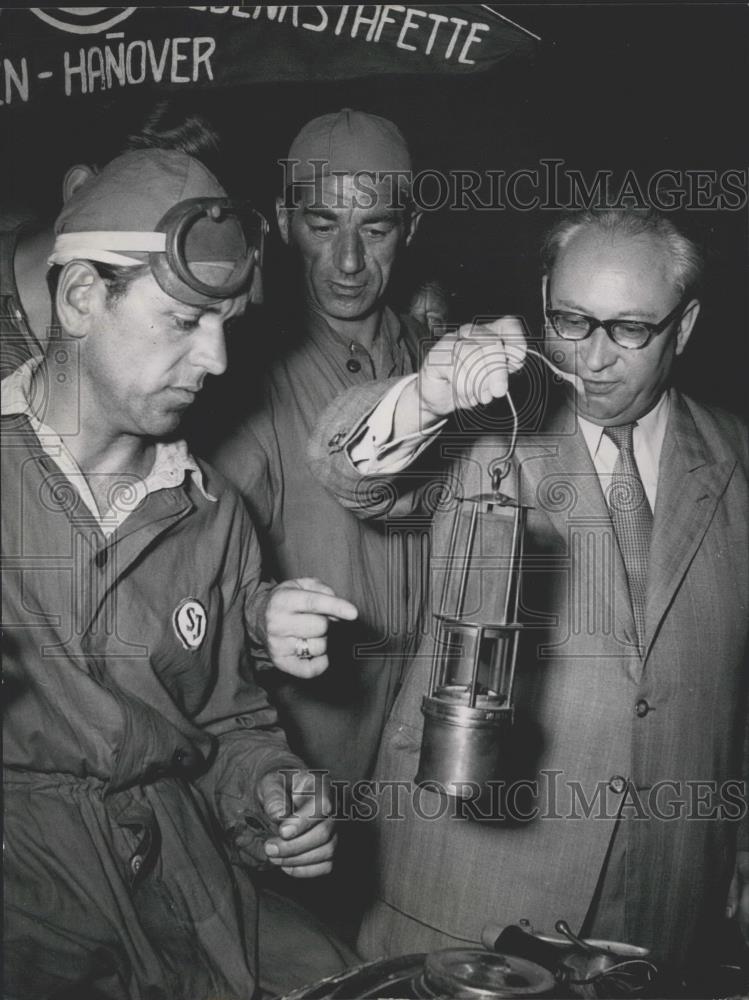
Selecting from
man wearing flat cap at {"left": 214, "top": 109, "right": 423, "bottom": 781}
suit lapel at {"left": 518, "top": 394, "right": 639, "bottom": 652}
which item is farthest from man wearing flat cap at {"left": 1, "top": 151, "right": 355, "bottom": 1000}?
suit lapel at {"left": 518, "top": 394, "right": 639, "bottom": 652}

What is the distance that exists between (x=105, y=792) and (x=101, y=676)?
0.17m

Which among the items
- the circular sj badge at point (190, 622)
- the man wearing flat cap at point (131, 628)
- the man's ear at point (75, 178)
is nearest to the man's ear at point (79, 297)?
the man wearing flat cap at point (131, 628)

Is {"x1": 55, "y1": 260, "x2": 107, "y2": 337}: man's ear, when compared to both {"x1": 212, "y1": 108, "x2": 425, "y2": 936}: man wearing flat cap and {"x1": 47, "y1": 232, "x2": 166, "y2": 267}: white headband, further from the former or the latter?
{"x1": 212, "y1": 108, "x2": 425, "y2": 936}: man wearing flat cap

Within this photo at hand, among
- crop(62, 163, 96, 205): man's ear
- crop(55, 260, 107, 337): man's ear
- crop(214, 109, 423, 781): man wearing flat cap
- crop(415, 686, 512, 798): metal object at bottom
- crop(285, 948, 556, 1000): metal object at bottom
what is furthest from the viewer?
crop(214, 109, 423, 781): man wearing flat cap

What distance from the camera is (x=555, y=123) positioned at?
6.77 ft

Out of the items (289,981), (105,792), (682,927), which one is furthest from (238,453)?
(682,927)

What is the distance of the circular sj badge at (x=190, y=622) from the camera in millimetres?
1812

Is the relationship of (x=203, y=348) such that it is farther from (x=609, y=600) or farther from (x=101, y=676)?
(x=609, y=600)

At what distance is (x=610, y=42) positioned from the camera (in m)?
2.06

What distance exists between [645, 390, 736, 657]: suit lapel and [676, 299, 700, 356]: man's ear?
3.7 inches

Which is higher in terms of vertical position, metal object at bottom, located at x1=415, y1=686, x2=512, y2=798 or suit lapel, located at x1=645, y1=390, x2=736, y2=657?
suit lapel, located at x1=645, y1=390, x2=736, y2=657

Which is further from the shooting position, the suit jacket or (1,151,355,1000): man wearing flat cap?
the suit jacket

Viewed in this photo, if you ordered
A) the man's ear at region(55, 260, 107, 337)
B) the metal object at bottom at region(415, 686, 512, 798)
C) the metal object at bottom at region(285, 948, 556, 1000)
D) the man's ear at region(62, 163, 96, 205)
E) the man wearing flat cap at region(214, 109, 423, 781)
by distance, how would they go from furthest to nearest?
1. the man wearing flat cap at region(214, 109, 423, 781)
2. the man's ear at region(62, 163, 96, 205)
3. the man's ear at region(55, 260, 107, 337)
4. the metal object at bottom at region(415, 686, 512, 798)
5. the metal object at bottom at region(285, 948, 556, 1000)

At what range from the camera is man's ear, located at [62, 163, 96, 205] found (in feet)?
6.09
